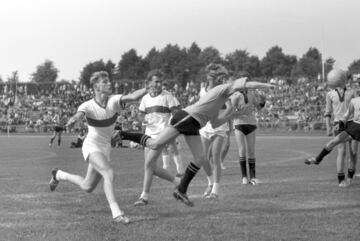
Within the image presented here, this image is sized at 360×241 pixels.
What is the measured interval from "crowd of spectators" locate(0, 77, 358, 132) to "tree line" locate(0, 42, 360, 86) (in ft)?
160

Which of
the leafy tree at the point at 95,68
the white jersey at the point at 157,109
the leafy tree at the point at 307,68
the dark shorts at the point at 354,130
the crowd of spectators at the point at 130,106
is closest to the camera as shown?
the dark shorts at the point at 354,130

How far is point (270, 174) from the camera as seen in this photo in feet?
47.6

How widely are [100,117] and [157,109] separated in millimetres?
3408

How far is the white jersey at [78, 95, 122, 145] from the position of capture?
8422 millimetres

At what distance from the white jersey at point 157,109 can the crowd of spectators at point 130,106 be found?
26670 millimetres

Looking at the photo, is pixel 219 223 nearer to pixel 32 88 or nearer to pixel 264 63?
pixel 32 88

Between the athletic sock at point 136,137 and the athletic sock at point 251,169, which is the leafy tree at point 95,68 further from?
the athletic sock at point 136,137

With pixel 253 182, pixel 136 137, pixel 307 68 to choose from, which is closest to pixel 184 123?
pixel 136 137

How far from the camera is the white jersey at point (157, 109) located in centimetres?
1180

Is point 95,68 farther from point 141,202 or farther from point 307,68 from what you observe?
point 141,202

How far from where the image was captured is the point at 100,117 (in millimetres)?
8453

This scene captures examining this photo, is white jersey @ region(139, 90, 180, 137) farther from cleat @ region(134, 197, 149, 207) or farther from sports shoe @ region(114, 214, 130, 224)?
sports shoe @ region(114, 214, 130, 224)

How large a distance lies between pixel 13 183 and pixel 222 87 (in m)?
6.42

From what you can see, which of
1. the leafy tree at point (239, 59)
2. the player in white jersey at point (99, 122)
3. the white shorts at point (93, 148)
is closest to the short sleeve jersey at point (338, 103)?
the player in white jersey at point (99, 122)
